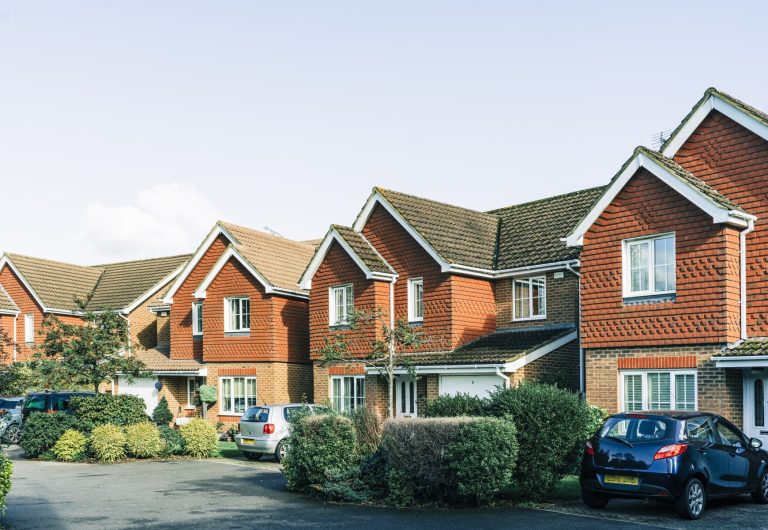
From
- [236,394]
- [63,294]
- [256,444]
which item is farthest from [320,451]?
[63,294]

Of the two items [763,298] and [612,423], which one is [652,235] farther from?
[612,423]

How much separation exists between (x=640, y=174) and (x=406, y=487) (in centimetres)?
991

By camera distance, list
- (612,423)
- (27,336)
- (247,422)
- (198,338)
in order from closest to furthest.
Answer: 1. (612,423)
2. (247,422)
3. (198,338)
4. (27,336)

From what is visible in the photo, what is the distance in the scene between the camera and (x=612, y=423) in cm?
1452

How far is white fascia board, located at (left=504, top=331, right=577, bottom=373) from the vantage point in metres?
23.7

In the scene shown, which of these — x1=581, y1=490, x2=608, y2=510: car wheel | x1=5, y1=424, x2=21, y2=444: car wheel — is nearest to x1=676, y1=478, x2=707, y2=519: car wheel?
x1=581, y1=490, x2=608, y2=510: car wheel

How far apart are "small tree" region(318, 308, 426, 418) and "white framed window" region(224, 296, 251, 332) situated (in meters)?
5.36

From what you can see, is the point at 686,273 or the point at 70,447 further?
the point at 70,447

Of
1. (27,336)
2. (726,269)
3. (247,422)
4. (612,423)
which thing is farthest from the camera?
(27,336)

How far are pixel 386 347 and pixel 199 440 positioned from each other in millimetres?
5977

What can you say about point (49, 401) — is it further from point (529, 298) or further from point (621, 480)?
point (621, 480)

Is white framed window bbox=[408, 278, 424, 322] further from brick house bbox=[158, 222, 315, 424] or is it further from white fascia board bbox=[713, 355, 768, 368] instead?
white fascia board bbox=[713, 355, 768, 368]

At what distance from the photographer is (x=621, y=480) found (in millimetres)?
13867

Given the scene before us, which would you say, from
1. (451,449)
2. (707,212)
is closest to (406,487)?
(451,449)
